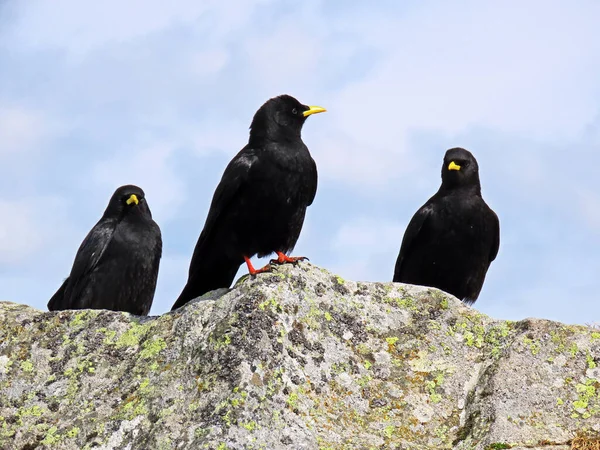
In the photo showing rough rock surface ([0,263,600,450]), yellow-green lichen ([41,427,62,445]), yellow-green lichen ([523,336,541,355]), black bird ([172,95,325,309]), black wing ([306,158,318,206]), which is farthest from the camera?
black wing ([306,158,318,206])

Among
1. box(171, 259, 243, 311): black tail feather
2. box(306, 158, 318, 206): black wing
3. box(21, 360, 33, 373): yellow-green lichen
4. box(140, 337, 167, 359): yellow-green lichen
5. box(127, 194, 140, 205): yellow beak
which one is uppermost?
box(127, 194, 140, 205): yellow beak

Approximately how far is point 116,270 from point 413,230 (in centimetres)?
383

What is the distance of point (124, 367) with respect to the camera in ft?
18.9

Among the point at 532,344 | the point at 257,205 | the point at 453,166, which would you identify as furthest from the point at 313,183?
the point at 532,344

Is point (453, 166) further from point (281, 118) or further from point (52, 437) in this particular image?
point (52, 437)

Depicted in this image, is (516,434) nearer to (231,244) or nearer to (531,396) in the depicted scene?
(531,396)

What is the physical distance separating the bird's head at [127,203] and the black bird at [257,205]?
8.36 feet

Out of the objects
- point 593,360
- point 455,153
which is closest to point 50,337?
point 593,360

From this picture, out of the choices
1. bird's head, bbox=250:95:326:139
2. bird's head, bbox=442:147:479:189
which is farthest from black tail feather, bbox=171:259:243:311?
bird's head, bbox=442:147:479:189

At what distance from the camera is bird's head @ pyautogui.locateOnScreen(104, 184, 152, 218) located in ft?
37.5

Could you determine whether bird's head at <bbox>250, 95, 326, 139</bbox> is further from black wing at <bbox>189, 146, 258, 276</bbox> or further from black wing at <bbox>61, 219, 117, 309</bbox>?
black wing at <bbox>61, 219, 117, 309</bbox>

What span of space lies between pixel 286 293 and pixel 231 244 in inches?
125

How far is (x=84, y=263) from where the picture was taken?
10805 millimetres

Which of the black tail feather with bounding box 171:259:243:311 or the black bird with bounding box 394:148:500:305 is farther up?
the black bird with bounding box 394:148:500:305
